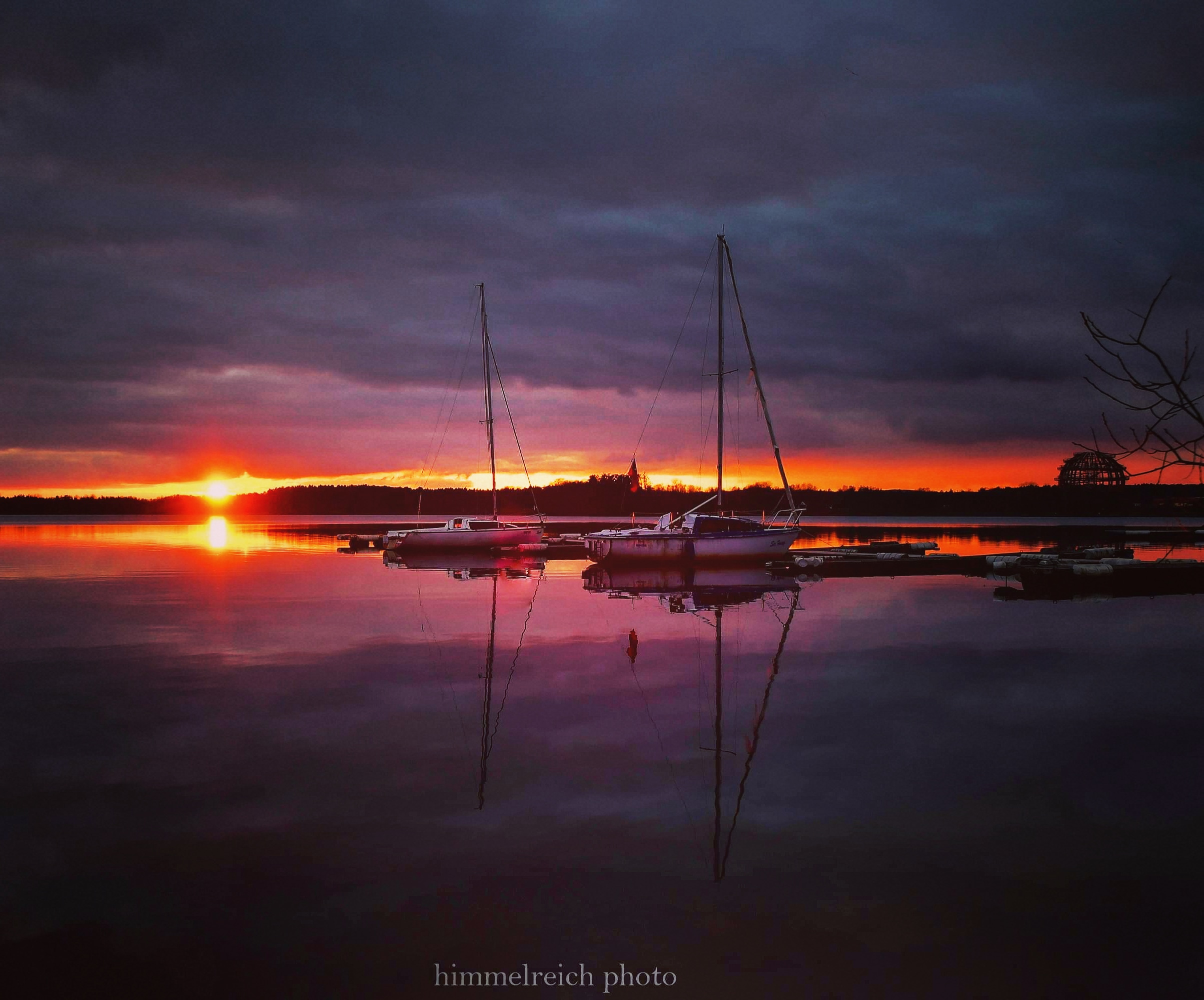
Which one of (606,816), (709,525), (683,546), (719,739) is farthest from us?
(709,525)

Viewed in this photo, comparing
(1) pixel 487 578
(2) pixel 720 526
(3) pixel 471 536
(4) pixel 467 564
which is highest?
(2) pixel 720 526

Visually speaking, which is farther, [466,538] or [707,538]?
[466,538]

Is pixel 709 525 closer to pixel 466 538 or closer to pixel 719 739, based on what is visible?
pixel 466 538

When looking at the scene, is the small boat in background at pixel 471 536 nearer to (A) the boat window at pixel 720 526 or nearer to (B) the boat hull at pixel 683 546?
(B) the boat hull at pixel 683 546

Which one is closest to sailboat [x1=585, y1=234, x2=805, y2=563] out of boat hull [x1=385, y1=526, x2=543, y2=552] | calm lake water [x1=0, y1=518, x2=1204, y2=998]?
boat hull [x1=385, y1=526, x2=543, y2=552]

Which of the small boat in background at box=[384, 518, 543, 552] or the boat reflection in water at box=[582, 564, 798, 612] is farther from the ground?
the small boat in background at box=[384, 518, 543, 552]

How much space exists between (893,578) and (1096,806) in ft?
106

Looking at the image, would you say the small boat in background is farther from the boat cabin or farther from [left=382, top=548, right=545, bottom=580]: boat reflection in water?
the boat cabin

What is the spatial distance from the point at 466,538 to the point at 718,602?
29932 millimetres

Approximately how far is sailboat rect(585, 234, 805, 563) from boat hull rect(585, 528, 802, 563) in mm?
25

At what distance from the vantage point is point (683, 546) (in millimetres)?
43531

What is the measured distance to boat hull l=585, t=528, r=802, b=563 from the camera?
43219mm

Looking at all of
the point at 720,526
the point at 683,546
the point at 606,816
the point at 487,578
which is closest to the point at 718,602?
the point at 683,546

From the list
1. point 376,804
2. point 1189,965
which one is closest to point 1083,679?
point 1189,965
